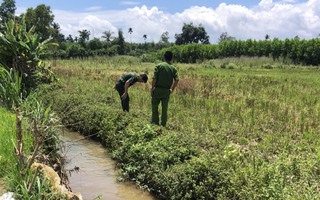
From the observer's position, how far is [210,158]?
5246 mm

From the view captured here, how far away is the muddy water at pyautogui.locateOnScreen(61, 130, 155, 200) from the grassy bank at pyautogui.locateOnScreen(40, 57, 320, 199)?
22 centimetres

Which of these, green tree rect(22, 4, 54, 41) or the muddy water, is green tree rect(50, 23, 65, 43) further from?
the muddy water

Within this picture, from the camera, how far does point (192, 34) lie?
272 feet

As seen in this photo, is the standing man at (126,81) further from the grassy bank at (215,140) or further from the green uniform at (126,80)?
the grassy bank at (215,140)

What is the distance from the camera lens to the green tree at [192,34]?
270ft

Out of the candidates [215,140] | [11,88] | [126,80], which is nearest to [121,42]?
[126,80]

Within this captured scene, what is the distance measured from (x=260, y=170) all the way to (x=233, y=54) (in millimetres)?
39848

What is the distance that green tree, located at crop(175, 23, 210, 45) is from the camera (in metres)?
82.2

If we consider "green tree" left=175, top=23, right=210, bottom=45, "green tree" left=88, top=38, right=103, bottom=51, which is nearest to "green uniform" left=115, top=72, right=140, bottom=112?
"green tree" left=88, top=38, right=103, bottom=51

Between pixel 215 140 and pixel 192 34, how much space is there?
77.6 meters

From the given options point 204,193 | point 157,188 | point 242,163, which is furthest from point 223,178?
point 157,188

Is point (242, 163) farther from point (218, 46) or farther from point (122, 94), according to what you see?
point (218, 46)

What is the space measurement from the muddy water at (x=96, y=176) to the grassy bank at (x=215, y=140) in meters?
0.22

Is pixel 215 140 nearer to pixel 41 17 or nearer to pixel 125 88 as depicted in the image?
pixel 125 88
